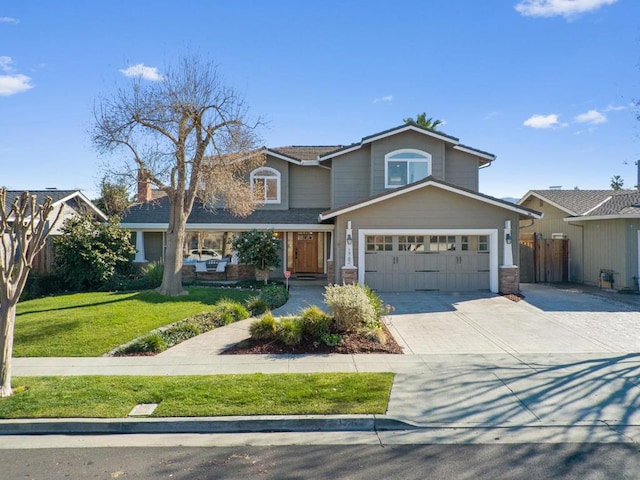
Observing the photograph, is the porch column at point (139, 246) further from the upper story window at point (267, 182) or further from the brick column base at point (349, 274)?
the brick column base at point (349, 274)

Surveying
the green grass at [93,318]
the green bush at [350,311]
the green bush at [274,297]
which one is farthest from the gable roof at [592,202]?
the green grass at [93,318]

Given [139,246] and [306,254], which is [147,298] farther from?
[306,254]

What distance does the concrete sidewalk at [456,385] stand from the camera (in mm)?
5598

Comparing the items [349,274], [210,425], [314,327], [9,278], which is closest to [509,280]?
[349,274]

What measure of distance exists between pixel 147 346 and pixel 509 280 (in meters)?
12.3

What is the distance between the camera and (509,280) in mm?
15453

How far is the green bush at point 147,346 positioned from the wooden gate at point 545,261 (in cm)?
1655

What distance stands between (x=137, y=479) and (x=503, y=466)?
3.86 m

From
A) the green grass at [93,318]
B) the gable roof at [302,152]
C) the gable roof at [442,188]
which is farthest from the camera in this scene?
the gable roof at [302,152]

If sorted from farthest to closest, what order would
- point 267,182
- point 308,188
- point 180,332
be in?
1. point 308,188
2. point 267,182
3. point 180,332

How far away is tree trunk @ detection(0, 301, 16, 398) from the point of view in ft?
21.4

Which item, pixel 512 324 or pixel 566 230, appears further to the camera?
pixel 566 230

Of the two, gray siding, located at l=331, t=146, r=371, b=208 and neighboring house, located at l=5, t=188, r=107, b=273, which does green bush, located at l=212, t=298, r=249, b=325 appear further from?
gray siding, located at l=331, t=146, r=371, b=208

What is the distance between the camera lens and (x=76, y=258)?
1541 cm
